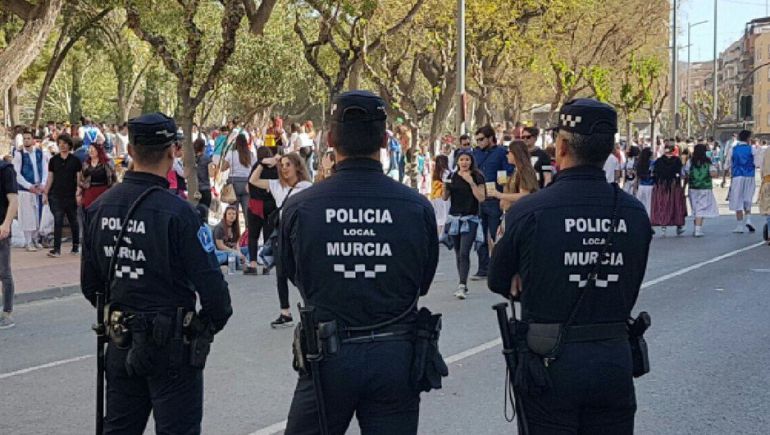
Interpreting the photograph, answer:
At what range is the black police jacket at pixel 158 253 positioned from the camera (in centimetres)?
407

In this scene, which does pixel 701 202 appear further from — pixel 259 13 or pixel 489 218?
pixel 259 13

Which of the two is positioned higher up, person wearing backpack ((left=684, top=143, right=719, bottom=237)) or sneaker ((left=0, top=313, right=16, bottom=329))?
person wearing backpack ((left=684, top=143, right=719, bottom=237))

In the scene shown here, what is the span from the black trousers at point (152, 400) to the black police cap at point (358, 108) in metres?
1.23

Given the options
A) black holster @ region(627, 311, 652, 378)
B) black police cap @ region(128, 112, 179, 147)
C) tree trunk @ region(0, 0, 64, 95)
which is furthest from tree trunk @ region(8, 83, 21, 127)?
black holster @ region(627, 311, 652, 378)

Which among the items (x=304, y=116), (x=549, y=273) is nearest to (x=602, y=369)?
(x=549, y=273)

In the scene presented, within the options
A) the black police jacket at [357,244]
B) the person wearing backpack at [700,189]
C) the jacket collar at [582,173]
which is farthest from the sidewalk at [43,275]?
the person wearing backpack at [700,189]

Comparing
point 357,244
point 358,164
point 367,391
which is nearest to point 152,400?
point 367,391

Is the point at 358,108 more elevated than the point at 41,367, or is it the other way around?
the point at 358,108

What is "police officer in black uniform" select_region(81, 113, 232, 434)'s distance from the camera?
399 centimetres

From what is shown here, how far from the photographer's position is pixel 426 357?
3.60m

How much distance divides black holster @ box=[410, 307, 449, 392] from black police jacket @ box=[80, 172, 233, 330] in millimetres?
968

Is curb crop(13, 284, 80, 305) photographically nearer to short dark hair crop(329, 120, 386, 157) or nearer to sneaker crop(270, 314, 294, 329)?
sneaker crop(270, 314, 294, 329)

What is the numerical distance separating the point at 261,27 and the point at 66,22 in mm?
9776

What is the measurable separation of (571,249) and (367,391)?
90 centimetres
